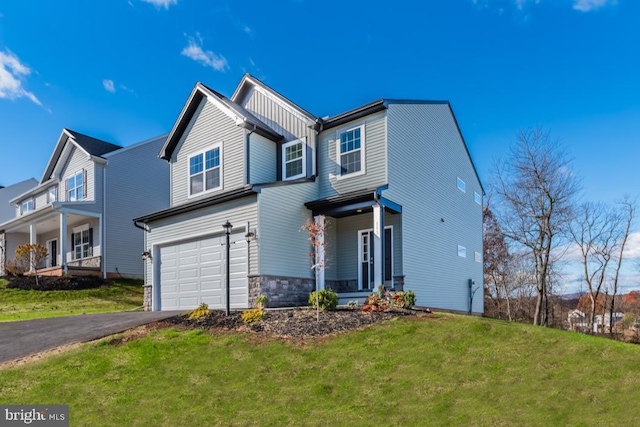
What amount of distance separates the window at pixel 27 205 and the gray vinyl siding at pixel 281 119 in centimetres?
2159

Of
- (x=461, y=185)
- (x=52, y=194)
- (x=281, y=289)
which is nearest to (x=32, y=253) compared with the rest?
(x=52, y=194)

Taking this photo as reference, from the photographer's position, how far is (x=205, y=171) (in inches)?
690

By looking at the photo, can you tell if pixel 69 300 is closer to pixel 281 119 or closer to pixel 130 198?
pixel 130 198

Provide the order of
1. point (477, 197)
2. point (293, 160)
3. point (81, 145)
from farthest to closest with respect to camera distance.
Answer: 1. point (81, 145)
2. point (477, 197)
3. point (293, 160)

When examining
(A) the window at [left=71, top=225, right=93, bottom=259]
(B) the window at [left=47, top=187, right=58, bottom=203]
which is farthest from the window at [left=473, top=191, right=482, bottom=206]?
(B) the window at [left=47, top=187, right=58, bottom=203]

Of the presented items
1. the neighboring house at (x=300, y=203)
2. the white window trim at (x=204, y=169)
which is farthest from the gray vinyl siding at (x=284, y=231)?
the white window trim at (x=204, y=169)

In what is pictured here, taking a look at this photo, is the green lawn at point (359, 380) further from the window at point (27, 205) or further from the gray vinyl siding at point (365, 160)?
the window at point (27, 205)

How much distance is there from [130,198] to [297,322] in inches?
779

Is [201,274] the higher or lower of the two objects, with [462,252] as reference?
lower

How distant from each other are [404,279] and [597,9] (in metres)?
11.3

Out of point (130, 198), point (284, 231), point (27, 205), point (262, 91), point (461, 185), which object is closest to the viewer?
point (284, 231)

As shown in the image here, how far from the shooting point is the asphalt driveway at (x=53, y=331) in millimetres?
10477

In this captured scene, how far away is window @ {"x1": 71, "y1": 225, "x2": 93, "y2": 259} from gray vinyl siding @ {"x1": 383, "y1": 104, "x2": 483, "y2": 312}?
1961cm

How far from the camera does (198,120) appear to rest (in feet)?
58.9
